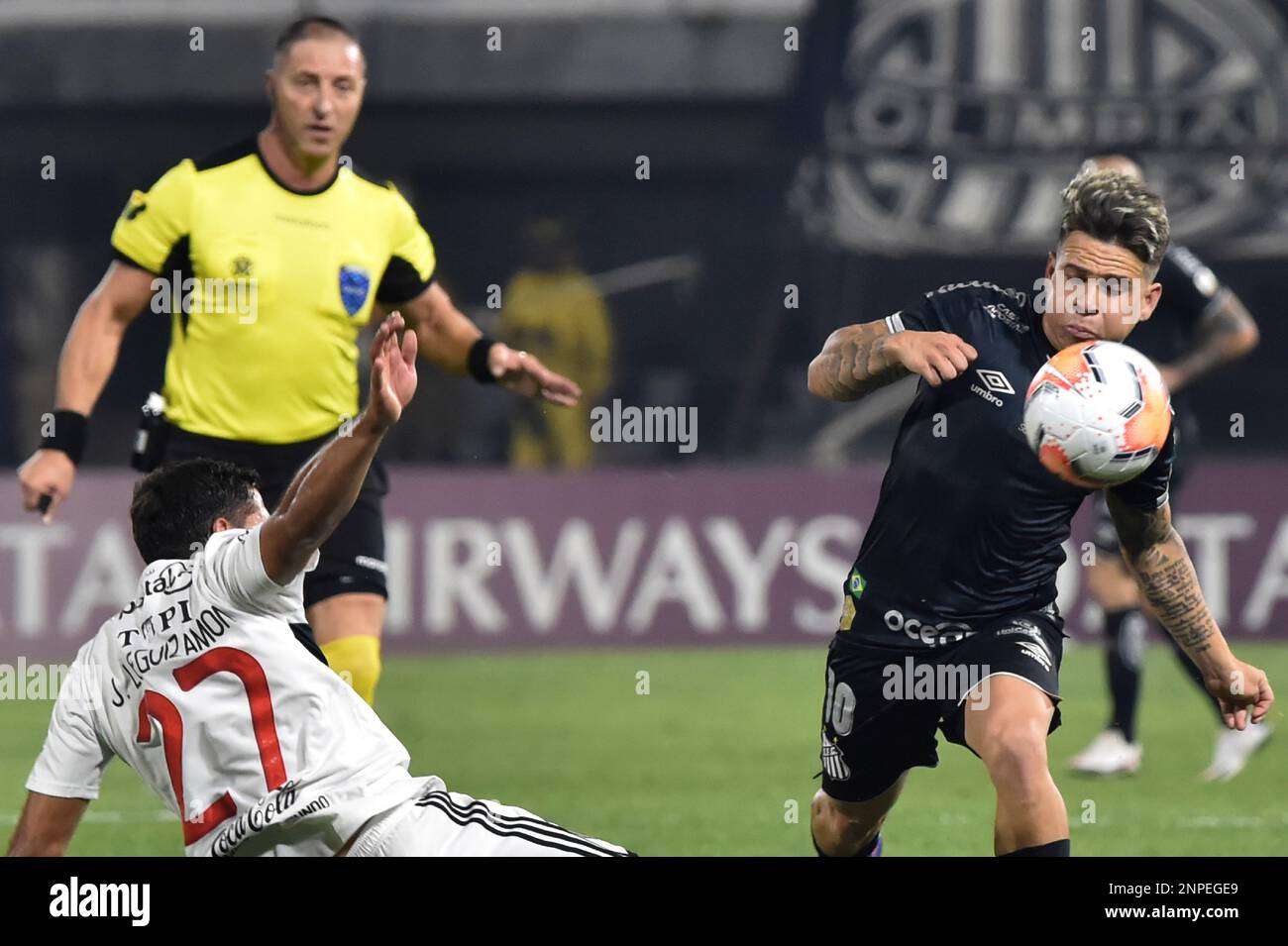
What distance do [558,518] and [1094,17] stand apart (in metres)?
5.28

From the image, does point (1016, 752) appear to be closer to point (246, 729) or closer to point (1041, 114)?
point (246, 729)

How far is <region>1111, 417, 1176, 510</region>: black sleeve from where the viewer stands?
4.87 meters

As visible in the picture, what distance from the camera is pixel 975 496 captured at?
4.90m

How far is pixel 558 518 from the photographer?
1115 cm

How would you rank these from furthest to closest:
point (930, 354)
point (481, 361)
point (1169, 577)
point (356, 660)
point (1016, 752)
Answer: point (481, 361) < point (356, 660) < point (1169, 577) < point (930, 354) < point (1016, 752)

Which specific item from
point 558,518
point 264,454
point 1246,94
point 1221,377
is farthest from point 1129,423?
Result: point 1246,94

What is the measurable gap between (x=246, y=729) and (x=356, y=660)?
184cm

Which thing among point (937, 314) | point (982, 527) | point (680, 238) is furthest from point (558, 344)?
point (982, 527)

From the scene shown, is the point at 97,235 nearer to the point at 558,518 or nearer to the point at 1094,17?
the point at 558,518

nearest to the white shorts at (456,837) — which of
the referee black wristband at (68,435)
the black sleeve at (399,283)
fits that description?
the referee black wristband at (68,435)

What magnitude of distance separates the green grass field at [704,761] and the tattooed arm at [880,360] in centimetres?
195

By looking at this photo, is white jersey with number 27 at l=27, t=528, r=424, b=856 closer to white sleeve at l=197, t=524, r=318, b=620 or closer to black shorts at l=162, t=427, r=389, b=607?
white sleeve at l=197, t=524, r=318, b=620

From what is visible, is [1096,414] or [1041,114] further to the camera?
[1041,114]

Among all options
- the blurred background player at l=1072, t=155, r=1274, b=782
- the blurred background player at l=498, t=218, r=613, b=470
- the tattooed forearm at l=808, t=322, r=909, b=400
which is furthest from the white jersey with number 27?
the blurred background player at l=498, t=218, r=613, b=470
